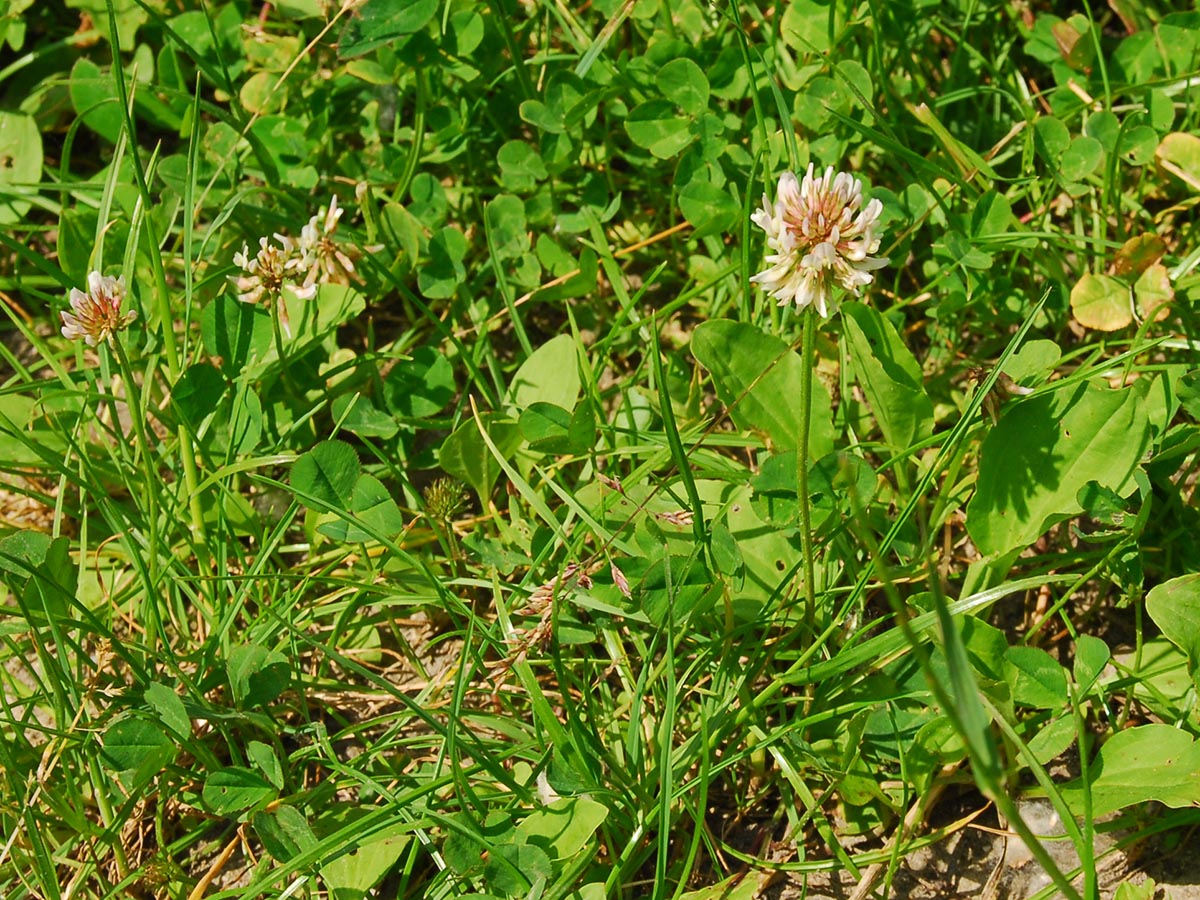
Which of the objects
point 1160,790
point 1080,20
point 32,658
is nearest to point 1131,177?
point 1080,20

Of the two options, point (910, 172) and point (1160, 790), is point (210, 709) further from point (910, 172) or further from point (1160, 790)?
point (910, 172)

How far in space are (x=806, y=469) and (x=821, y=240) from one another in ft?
1.31

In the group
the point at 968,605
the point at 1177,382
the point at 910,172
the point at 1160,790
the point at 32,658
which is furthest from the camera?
the point at 910,172

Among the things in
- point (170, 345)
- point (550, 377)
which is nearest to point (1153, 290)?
point (550, 377)

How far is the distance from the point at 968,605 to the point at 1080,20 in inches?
59.0

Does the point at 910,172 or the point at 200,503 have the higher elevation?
the point at 910,172

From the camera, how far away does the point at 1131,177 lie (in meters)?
2.68

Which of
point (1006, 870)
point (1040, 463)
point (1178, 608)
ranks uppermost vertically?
point (1040, 463)

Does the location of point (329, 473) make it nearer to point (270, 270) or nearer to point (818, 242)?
point (270, 270)

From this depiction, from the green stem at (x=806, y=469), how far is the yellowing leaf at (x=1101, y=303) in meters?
0.79

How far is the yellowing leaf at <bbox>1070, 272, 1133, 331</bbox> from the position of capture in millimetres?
2365

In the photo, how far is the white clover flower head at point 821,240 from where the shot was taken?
1.61 meters

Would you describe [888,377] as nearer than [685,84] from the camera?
Yes

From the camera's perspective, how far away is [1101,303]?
2383 millimetres
